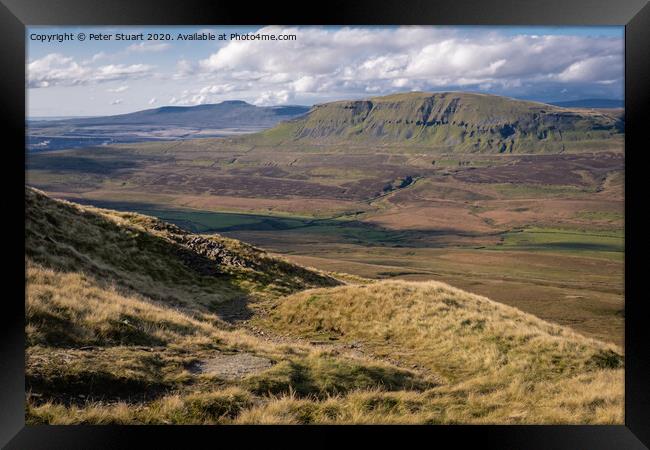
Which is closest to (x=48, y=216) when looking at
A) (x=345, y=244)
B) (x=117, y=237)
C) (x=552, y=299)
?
(x=117, y=237)

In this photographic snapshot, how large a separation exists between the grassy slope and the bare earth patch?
0.88 ft

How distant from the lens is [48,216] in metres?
27.0

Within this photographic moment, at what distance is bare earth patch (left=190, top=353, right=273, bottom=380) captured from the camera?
10992mm

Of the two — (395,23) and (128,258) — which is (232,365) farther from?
(128,258)

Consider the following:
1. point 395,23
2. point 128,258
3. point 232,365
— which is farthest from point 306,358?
point 128,258

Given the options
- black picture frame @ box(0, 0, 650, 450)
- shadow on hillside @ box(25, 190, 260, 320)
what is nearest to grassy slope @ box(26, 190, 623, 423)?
shadow on hillside @ box(25, 190, 260, 320)

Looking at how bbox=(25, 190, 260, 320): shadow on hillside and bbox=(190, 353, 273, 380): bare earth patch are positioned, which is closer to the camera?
bbox=(190, 353, 273, 380): bare earth patch

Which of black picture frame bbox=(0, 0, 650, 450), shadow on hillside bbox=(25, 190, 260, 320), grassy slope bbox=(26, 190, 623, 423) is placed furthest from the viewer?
shadow on hillside bbox=(25, 190, 260, 320)

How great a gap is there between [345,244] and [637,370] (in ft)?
583

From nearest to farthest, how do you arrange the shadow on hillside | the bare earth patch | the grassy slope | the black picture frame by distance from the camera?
the black picture frame, the grassy slope, the bare earth patch, the shadow on hillside

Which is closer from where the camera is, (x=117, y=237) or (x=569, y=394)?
(x=569, y=394)

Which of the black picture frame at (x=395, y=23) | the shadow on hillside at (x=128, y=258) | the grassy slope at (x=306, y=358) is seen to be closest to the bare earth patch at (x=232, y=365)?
the grassy slope at (x=306, y=358)

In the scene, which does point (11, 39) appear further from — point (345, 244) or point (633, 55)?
point (345, 244)

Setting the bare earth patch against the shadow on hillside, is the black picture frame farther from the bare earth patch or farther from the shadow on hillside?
the shadow on hillside
